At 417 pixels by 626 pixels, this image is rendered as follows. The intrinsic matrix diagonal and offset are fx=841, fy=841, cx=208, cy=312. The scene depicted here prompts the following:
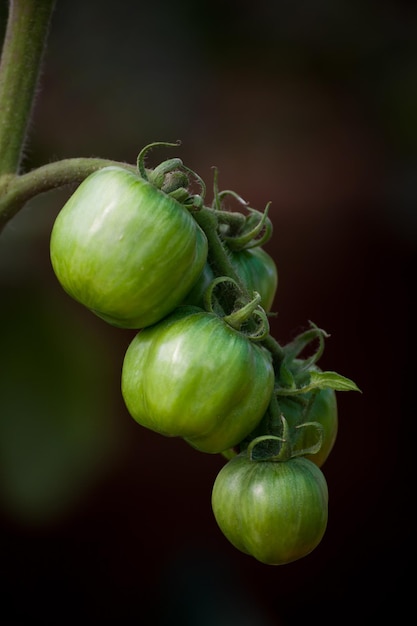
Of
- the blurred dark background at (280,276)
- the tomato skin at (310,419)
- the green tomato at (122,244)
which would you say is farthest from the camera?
the blurred dark background at (280,276)

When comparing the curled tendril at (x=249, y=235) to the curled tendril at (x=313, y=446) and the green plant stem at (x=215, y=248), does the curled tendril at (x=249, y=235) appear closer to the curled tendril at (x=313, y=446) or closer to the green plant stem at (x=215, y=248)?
the green plant stem at (x=215, y=248)

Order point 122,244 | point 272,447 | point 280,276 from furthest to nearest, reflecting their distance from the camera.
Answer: point 280,276 < point 272,447 < point 122,244

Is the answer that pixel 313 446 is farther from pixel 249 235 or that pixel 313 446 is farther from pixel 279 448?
pixel 249 235

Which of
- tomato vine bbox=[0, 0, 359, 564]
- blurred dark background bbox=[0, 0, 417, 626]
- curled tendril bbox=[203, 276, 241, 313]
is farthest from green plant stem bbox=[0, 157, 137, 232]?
blurred dark background bbox=[0, 0, 417, 626]

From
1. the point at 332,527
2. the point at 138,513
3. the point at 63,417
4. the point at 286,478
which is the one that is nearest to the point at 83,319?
the point at 63,417

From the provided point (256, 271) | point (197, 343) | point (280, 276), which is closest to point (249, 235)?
point (256, 271)

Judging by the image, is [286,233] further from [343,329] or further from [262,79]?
[262,79]

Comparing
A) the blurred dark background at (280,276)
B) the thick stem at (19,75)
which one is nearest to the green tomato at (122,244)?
the thick stem at (19,75)
